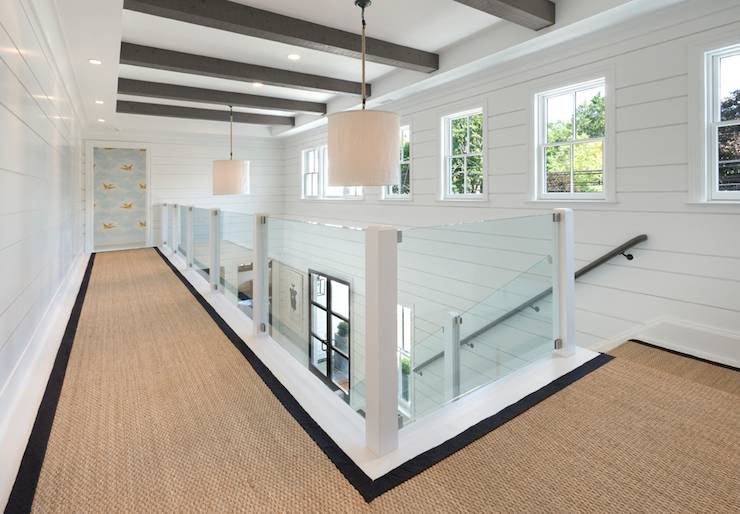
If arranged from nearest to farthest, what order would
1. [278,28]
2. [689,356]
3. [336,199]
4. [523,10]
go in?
[689,356] → [523,10] → [278,28] → [336,199]

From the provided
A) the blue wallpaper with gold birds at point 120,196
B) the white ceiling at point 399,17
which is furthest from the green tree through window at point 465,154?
the blue wallpaper with gold birds at point 120,196

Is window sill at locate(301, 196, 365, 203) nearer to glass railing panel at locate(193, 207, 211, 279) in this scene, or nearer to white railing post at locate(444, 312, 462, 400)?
glass railing panel at locate(193, 207, 211, 279)

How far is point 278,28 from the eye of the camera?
3.57 m

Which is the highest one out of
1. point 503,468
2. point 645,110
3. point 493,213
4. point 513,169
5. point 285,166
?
point 285,166

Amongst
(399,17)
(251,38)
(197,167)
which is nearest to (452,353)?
(399,17)

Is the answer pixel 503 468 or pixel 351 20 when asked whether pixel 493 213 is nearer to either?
pixel 351 20

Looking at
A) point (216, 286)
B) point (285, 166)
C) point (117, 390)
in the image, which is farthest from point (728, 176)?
point (285, 166)

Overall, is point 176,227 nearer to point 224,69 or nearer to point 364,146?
point 224,69

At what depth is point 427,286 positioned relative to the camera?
219 cm

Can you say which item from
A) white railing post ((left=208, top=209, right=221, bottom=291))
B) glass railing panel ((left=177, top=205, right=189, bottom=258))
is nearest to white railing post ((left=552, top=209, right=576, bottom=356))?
white railing post ((left=208, top=209, right=221, bottom=291))

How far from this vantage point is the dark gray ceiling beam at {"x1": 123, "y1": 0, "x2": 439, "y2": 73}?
10.0 ft

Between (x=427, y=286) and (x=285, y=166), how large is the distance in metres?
8.39

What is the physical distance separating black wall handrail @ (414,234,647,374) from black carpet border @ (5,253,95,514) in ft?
5.06

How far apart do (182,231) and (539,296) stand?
17.1ft
